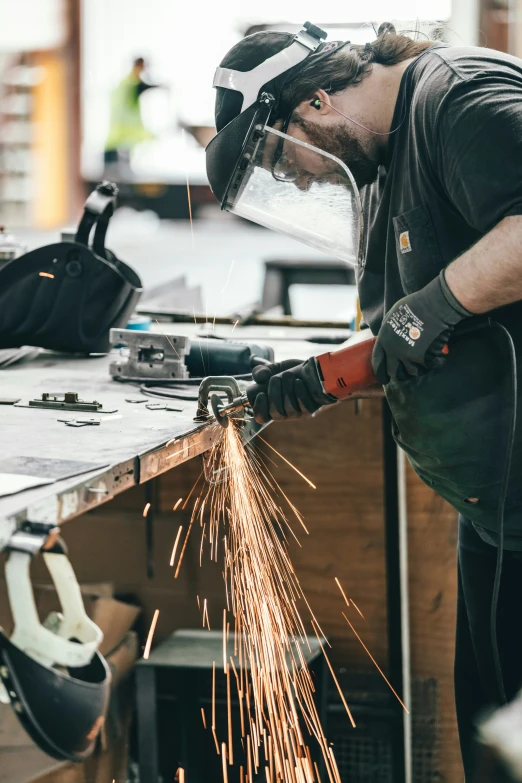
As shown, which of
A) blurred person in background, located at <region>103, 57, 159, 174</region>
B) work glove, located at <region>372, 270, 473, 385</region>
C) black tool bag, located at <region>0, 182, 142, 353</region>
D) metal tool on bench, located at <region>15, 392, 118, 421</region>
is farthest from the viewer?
blurred person in background, located at <region>103, 57, 159, 174</region>

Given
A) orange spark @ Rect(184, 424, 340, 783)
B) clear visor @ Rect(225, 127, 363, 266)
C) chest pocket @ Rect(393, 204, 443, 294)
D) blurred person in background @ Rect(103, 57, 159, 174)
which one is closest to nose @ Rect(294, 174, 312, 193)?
clear visor @ Rect(225, 127, 363, 266)

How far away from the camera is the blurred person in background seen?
40.4 feet

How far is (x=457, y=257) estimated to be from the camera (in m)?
1.66

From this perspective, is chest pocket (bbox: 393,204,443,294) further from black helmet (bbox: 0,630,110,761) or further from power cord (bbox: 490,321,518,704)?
black helmet (bbox: 0,630,110,761)

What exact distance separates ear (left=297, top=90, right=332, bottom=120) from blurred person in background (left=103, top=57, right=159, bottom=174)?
11.1 meters

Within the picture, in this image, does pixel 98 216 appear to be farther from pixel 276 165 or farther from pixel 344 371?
pixel 344 371

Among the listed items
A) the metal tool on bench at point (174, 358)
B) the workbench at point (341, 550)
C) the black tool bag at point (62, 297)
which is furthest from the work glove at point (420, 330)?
the black tool bag at point (62, 297)

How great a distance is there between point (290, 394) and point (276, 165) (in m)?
0.50

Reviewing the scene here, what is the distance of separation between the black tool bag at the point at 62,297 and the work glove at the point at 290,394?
0.89m

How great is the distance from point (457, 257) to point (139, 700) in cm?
148

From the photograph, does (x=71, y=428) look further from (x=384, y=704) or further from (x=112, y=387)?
(x=384, y=704)

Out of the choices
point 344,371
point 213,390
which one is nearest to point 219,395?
point 213,390

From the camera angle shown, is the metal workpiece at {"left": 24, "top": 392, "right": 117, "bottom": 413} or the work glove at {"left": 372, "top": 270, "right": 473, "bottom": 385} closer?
the work glove at {"left": 372, "top": 270, "right": 473, "bottom": 385}

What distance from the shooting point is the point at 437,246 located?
1.76m
